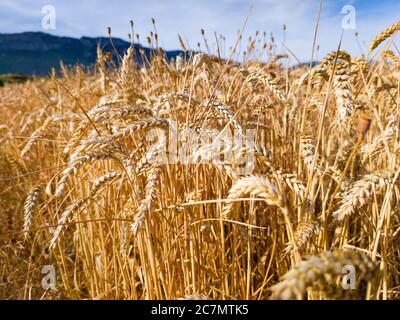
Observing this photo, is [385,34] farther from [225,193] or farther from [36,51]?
[36,51]

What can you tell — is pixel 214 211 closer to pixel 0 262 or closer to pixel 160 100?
pixel 160 100

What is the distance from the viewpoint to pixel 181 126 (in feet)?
3.59

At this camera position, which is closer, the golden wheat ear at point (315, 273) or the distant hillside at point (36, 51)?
the golden wheat ear at point (315, 273)

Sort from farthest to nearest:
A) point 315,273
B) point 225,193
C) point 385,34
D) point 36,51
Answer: point 36,51 < point 225,193 < point 385,34 < point 315,273

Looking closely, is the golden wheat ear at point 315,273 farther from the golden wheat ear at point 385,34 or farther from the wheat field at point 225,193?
the golden wheat ear at point 385,34

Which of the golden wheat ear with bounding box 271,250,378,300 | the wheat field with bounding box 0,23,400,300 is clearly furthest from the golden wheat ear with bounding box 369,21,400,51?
the golden wheat ear with bounding box 271,250,378,300

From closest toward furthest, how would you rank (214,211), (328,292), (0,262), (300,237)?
(328,292), (300,237), (214,211), (0,262)

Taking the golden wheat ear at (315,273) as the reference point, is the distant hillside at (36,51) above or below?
above

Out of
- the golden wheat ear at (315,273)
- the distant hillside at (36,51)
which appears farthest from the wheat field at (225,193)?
the distant hillside at (36,51)

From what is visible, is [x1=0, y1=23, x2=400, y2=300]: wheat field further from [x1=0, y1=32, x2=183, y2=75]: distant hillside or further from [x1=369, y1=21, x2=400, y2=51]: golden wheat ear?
[x1=0, y1=32, x2=183, y2=75]: distant hillside

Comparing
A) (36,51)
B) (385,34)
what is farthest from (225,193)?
(36,51)

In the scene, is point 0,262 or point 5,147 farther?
point 5,147
